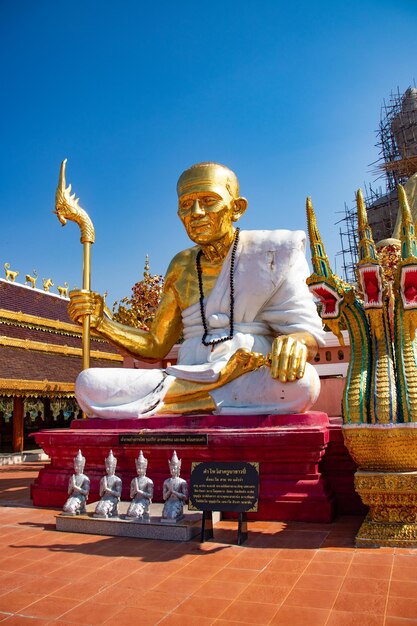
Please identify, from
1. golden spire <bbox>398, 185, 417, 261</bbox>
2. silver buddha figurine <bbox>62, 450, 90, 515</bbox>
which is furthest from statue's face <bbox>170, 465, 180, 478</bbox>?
golden spire <bbox>398, 185, 417, 261</bbox>

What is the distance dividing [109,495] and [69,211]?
3.81m

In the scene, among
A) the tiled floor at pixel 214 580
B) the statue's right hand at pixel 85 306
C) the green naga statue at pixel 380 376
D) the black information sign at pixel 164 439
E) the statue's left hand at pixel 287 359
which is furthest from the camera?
the statue's right hand at pixel 85 306

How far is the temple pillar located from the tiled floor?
11973mm

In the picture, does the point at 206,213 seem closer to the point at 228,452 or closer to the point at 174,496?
the point at 228,452

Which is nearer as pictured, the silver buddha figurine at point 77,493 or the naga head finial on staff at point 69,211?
the silver buddha figurine at point 77,493

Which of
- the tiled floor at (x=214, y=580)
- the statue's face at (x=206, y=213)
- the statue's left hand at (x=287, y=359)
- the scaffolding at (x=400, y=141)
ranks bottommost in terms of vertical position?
the tiled floor at (x=214, y=580)

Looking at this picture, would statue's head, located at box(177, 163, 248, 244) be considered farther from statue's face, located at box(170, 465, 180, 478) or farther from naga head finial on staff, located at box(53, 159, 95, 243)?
statue's face, located at box(170, 465, 180, 478)

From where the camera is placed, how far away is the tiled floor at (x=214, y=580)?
115 inches

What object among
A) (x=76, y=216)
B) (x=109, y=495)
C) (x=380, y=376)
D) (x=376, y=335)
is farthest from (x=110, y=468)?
(x=76, y=216)

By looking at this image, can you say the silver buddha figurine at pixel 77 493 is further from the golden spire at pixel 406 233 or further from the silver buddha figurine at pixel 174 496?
the golden spire at pixel 406 233

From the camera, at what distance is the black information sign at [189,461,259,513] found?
413 cm

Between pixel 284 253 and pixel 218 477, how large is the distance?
304 cm

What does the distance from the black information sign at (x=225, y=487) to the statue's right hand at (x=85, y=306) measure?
→ 311 cm

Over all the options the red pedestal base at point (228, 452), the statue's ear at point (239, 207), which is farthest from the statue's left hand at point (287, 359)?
the statue's ear at point (239, 207)
